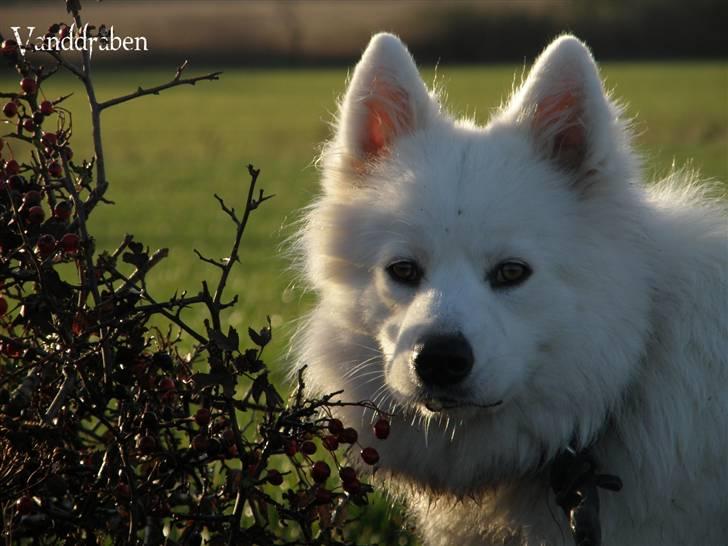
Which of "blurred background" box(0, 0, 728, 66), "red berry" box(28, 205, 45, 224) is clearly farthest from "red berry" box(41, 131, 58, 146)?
"blurred background" box(0, 0, 728, 66)

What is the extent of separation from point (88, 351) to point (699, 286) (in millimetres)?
2118

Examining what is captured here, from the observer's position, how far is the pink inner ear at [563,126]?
148 inches

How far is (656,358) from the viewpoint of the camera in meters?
3.67

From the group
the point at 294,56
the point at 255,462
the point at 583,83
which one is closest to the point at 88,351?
the point at 255,462

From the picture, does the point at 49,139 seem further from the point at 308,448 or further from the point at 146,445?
the point at 308,448

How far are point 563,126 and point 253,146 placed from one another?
28.8m

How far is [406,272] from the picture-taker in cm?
366

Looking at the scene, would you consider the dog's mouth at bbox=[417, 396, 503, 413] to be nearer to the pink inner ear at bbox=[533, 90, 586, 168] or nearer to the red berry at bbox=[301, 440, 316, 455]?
the red berry at bbox=[301, 440, 316, 455]

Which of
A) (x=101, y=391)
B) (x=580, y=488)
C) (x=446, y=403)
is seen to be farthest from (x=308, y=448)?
(x=580, y=488)

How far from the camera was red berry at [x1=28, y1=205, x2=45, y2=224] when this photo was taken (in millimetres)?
3127

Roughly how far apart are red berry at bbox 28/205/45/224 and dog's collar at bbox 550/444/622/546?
6.35ft

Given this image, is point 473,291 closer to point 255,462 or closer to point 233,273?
point 255,462

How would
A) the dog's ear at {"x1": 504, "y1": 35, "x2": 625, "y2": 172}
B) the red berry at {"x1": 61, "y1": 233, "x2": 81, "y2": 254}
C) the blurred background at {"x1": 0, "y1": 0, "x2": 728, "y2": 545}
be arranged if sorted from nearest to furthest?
the red berry at {"x1": 61, "y1": 233, "x2": 81, "y2": 254}, the dog's ear at {"x1": 504, "y1": 35, "x2": 625, "y2": 172}, the blurred background at {"x1": 0, "y1": 0, "x2": 728, "y2": 545}

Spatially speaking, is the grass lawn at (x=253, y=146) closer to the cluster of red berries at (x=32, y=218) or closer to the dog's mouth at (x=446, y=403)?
the dog's mouth at (x=446, y=403)
